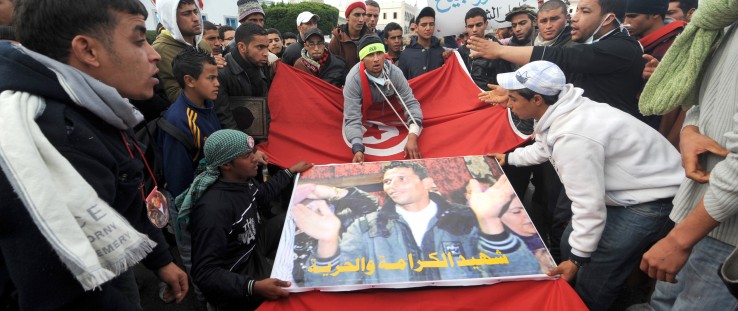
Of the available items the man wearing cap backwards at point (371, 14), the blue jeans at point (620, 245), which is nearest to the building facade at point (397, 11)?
the man wearing cap backwards at point (371, 14)

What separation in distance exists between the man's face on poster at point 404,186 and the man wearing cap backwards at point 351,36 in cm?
304

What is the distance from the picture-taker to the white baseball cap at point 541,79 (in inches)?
78.5

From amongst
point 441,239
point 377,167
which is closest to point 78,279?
point 441,239

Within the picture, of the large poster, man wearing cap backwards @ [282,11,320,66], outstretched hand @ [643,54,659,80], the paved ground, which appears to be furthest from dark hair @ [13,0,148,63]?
man wearing cap backwards @ [282,11,320,66]

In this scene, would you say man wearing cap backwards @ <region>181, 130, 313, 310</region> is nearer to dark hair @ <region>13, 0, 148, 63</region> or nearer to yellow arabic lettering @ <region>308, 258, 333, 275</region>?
yellow arabic lettering @ <region>308, 258, 333, 275</region>

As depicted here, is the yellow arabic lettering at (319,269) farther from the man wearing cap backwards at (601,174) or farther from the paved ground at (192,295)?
the paved ground at (192,295)

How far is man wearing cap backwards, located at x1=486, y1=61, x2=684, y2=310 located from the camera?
6.04 feet

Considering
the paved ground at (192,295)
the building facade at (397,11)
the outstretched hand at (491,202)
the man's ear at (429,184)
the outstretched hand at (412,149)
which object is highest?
the man's ear at (429,184)

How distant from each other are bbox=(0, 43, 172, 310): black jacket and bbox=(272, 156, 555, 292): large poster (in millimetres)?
827

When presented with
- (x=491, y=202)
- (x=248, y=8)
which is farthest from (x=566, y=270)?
(x=248, y=8)

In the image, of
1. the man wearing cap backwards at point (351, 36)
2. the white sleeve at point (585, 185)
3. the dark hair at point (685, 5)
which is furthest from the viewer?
the man wearing cap backwards at point (351, 36)

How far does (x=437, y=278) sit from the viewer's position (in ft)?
5.68

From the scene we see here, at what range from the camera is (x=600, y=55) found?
2.54 m

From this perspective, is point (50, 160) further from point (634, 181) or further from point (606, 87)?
point (606, 87)
